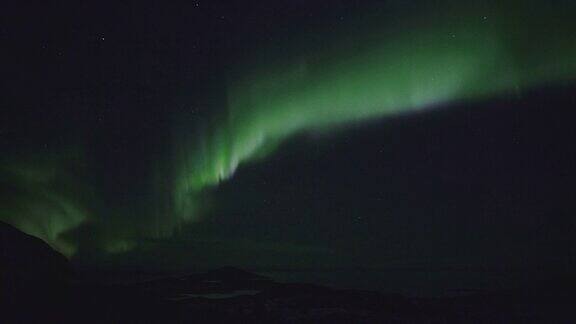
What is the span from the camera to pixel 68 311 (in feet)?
182

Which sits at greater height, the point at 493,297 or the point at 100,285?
the point at 100,285

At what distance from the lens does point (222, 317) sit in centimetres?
6262

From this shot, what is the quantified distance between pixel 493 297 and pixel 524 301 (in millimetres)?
9073

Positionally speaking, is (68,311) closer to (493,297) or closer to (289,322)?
(289,322)

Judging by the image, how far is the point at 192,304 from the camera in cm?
6838

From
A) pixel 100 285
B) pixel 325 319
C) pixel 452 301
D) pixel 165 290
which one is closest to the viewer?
pixel 325 319

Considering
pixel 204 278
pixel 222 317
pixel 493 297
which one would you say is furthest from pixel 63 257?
pixel 493 297

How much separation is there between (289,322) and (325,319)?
7.24 m

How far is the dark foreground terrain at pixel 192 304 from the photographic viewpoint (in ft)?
185

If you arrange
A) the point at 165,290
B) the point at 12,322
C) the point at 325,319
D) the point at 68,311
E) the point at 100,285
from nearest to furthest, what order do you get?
the point at 12,322 < the point at 68,311 < the point at 325,319 < the point at 100,285 < the point at 165,290

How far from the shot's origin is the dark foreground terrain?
56.4 meters

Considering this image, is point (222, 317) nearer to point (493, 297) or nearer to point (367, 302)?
point (367, 302)

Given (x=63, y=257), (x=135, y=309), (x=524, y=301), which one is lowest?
(x=524, y=301)

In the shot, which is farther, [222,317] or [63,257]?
[63,257]
